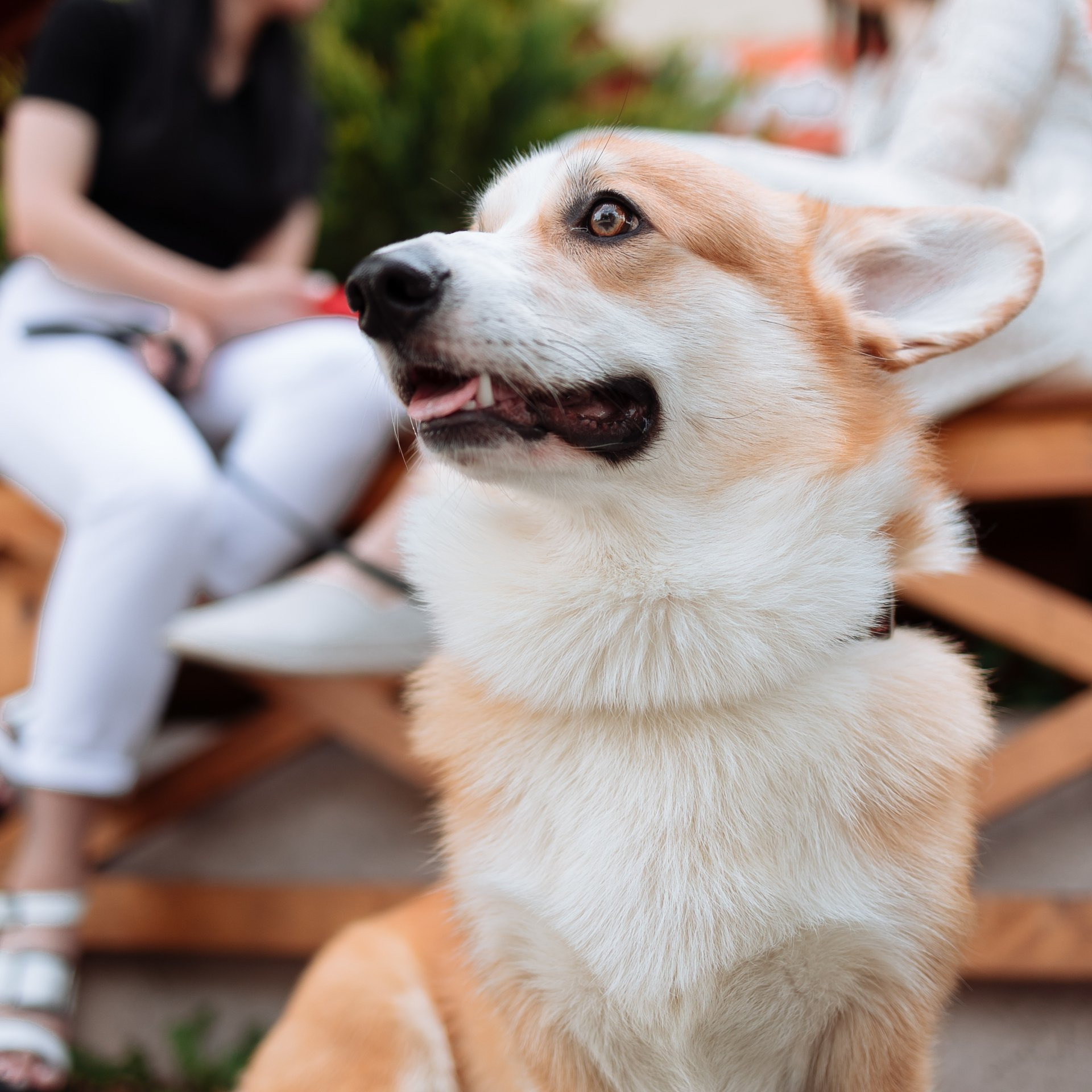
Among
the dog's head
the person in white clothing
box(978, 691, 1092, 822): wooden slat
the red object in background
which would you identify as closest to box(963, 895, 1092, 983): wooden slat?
box(978, 691, 1092, 822): wooden slat

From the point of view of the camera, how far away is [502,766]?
95 cm

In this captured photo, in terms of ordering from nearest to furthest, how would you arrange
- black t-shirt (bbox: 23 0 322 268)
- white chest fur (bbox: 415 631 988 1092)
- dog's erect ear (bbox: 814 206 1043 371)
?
1. white chest fur (bbox: 415 631 988 1092)
2. dog's erect ear (bbox: 814 206 1043 371)
3. black t-shirt (bbox: 23 0 322 268)

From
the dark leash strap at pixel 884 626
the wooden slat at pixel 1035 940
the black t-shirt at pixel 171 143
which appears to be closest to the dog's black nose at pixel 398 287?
the dark leash strap at pixel 884 626

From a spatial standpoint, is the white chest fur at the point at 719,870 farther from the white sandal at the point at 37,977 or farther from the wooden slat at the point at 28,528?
the wooden slat at the point at 28,528

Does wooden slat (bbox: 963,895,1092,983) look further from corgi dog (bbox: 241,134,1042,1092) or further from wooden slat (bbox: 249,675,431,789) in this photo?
wooden slat (bbox: 249,675,431,789)

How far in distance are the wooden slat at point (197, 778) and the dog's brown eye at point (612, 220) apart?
4.63ft

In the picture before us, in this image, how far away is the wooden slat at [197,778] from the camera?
2.01 m

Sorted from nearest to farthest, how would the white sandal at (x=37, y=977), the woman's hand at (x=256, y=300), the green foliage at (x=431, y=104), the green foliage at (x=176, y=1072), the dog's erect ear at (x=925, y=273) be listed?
1. the dog's erect ear at (x=925, y=273)
2. the white sandal at (x=37, y=977)
3. the green foliage at (x=176, y=1072)
4. the woman's hand at (x=256, y=300)
5. the green foliage at (x=431, y=104)

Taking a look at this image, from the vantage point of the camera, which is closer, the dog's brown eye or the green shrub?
the dog's brown eye

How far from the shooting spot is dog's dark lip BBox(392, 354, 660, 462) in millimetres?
901

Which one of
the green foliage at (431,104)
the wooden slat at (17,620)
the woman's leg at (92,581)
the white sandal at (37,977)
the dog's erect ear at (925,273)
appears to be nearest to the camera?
the dog's erect ear at (925,273)

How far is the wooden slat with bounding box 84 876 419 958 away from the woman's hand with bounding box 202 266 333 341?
1.13m

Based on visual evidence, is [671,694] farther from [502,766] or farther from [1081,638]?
[1081,638]

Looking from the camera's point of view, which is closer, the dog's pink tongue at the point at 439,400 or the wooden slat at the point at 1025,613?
the dog's pink tongue at the point at 439,400
